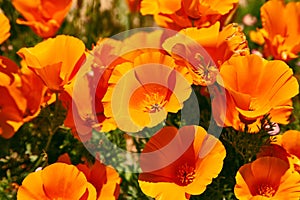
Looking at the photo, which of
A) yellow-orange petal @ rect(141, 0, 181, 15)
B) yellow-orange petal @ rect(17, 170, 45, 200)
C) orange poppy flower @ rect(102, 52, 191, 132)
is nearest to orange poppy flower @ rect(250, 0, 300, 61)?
yellow-orange petal @ rect(141, 0, 181, 15)

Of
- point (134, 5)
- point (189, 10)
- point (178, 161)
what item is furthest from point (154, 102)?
point (134, 5)

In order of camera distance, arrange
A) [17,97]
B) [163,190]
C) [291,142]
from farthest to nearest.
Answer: [17,97] < [291,142] < [163,190]

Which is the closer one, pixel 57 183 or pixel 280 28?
pixel 57 183

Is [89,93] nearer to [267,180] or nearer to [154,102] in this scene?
[154,102]

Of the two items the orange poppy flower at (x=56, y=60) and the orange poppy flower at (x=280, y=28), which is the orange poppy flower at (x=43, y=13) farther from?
the orange poppy flower at (x=280, y=28)

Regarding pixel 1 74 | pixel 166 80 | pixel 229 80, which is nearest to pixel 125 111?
pixel 166 80

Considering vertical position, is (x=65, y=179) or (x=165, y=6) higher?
(x=165, y=6)

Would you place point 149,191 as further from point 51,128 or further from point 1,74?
point 1,74
